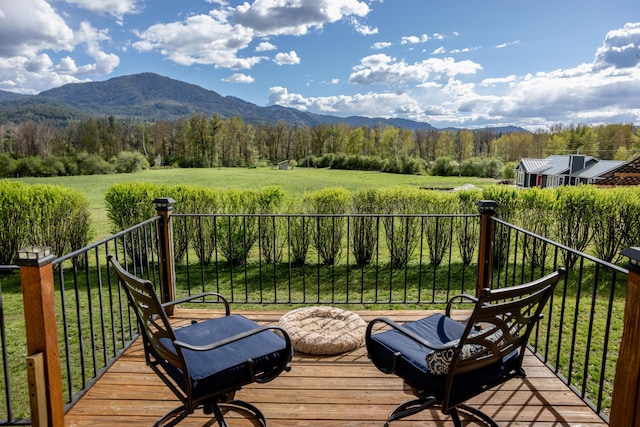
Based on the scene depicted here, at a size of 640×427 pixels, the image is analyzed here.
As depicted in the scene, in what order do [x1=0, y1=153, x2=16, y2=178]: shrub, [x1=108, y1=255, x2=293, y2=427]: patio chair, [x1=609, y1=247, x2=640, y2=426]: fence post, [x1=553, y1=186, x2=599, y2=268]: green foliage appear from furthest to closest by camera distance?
[x1=0, y1=153, x2=16, y2=178]: shrub, [x1=553, y1=186, x2=599, y2=268]: green foliage, [x1=108, y1=255, x2=293, y2=427]: patio chair, [x1=609, y1=247, x2=640, y2=426]: fence post

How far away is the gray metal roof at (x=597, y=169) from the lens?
808 inches

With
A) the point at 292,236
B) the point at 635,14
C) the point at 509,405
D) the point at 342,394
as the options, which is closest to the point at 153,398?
the point at 342,394

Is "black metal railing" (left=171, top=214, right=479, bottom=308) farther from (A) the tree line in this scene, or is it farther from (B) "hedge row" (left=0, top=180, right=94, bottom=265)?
(A) the tree line

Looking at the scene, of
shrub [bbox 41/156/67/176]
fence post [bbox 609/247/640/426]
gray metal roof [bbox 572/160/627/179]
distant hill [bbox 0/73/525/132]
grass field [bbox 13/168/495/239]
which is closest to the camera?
fence post [bbox 609/247/640/426]

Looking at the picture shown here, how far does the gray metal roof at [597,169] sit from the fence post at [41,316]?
24.8 metres

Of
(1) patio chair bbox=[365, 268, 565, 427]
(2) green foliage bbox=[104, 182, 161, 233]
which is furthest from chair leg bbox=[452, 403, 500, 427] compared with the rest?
(2) green foliage bbox=[104, 182, 161, 233]

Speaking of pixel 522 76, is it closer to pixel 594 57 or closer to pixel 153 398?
pixel 594 57

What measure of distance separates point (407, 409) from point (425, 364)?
1.87 ft

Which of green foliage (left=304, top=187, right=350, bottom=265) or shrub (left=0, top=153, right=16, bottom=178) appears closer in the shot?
green foliage (left=304, top=187, right=350, bottom=265)

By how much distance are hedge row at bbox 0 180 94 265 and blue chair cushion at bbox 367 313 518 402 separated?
6.71 metres

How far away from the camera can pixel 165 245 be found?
344 cm

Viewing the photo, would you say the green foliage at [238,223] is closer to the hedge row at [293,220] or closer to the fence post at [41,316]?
the hedge row at [293,220]

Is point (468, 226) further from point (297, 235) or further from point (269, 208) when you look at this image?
point (269, 208)

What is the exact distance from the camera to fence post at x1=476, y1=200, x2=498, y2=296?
3.37 m
